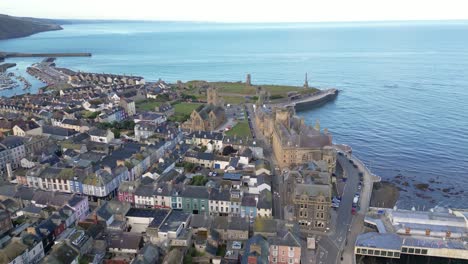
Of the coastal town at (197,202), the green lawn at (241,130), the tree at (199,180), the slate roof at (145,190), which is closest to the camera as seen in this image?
the coastal town at (197,202)

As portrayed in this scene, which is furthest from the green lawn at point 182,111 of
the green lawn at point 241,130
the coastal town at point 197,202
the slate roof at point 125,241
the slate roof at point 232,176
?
the slate roof at point 125,241

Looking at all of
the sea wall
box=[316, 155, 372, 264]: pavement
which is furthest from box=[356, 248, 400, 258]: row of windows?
the sea wall

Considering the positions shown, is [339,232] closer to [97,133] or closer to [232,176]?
[232,176]

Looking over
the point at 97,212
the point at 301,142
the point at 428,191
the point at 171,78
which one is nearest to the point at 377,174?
the point at 428,191

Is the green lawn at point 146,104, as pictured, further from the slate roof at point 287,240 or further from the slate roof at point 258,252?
the slate roof at point 287,240

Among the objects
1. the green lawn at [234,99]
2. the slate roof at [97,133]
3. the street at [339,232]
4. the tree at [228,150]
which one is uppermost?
the slate roof at [97,133]

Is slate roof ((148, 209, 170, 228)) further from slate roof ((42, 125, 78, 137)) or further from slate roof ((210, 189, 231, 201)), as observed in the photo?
slate roof ((42, 125, 78, 137))
